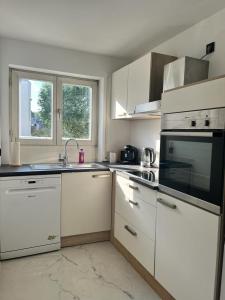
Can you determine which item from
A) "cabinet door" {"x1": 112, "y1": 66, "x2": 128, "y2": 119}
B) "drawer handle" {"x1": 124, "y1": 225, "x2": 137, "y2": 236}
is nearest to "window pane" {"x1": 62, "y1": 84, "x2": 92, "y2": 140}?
"cabinet door" {"x1": 112, "y1": 66, "x2": 128, "y2": 119}

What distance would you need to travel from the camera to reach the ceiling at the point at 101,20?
6.07 feet

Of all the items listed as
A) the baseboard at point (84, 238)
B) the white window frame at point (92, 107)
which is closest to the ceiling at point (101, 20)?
the white window frame at point (92, 107)

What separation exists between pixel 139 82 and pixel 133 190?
1.12 metres

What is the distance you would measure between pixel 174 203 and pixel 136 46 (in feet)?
6.33

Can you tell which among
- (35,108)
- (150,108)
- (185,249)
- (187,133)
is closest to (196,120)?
(187,133)

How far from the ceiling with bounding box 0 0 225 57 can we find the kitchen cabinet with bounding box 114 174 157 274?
1.48m

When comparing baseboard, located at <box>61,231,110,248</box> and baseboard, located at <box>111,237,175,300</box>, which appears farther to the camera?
baseboard, located at <box>61,231,110,248</box>

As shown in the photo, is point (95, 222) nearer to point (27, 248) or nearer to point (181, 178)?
point (27, 248)

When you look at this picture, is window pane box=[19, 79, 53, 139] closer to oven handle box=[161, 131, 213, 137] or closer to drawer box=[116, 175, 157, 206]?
drawer box=[116, 175, 157, 206]

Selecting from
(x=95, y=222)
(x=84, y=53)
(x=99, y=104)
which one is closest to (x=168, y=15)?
(x=84, y=53)

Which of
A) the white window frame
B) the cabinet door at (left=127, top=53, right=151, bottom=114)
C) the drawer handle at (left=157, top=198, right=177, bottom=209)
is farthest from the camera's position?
the white window frame

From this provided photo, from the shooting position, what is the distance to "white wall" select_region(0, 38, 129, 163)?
2.63 meters

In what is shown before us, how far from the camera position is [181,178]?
1.62 m

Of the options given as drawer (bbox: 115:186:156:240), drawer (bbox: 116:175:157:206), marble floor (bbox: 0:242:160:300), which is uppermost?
drawer (bbox: 116:175:157:206)
